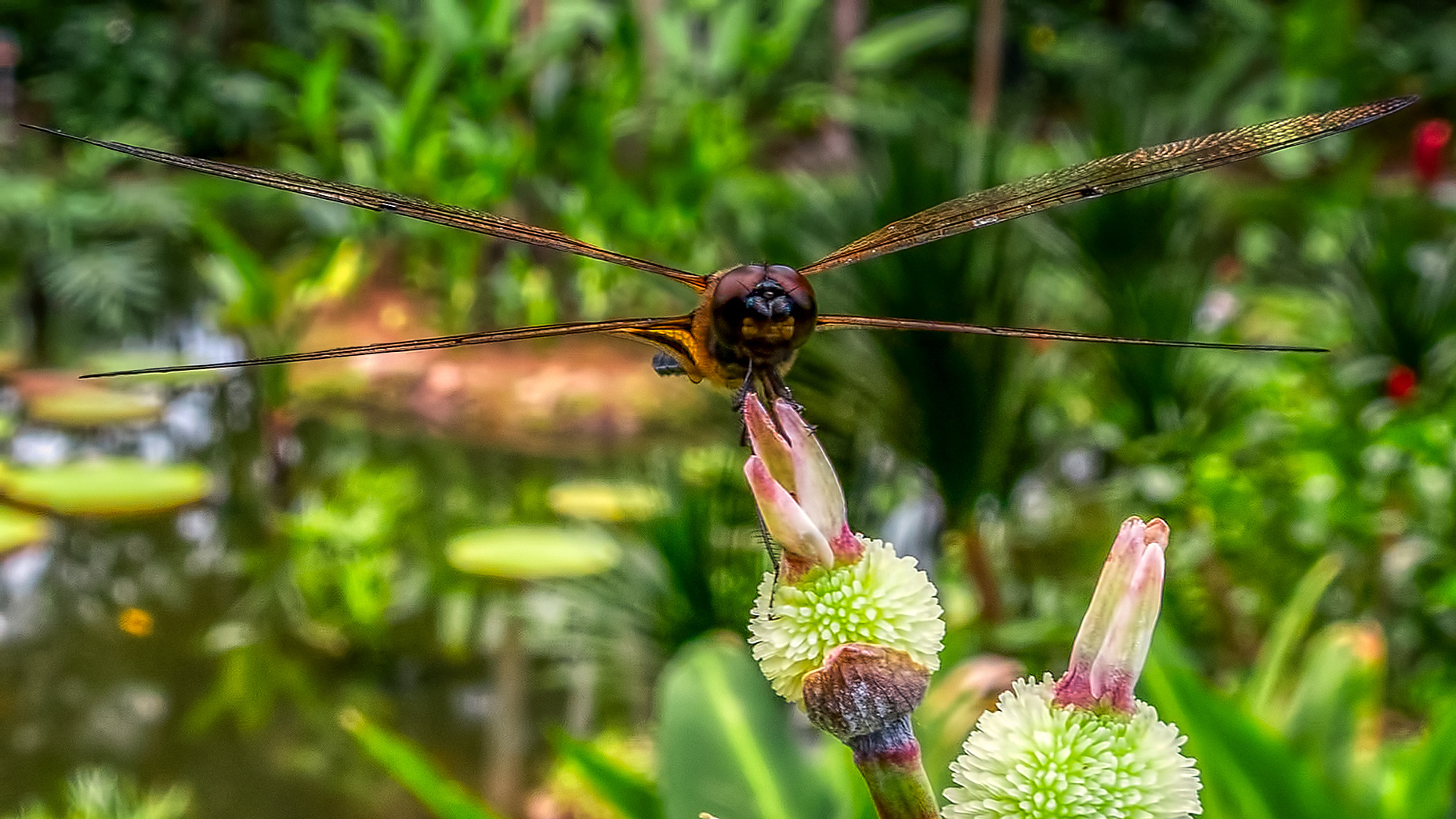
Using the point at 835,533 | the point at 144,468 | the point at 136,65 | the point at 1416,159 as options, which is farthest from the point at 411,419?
the point at 136,65

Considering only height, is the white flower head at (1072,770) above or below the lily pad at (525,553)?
below

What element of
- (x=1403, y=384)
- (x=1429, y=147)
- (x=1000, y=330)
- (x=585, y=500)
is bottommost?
(x=1000, y=330)

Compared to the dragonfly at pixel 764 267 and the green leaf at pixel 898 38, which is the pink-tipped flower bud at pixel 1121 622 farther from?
the green leaf at pixel 898 38

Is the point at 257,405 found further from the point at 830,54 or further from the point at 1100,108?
the point at 830,54

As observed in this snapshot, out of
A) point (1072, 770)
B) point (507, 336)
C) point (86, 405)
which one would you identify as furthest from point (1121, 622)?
point (86, 405)

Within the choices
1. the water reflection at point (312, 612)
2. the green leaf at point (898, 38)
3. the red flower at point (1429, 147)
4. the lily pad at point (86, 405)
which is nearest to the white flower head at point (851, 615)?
the water reflection at point (312, 612)

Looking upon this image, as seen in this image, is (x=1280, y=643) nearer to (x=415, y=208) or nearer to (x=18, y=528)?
(x=415, y=208)
